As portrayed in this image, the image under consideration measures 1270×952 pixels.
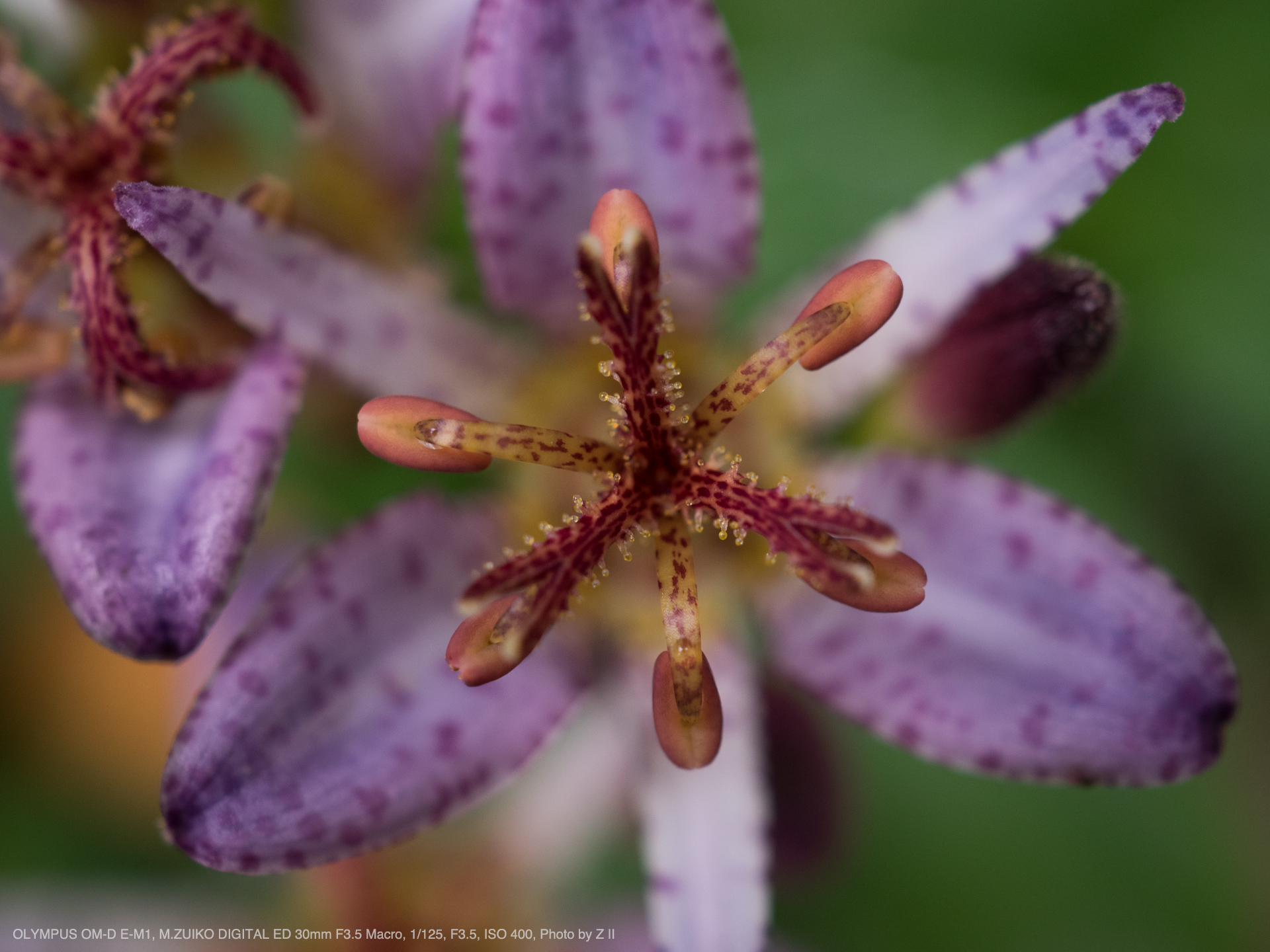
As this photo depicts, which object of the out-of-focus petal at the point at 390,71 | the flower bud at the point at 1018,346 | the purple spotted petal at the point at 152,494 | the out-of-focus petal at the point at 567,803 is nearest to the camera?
the purple spotted petal at the point at 152,494

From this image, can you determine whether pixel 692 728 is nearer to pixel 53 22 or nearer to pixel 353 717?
pixel 353 717

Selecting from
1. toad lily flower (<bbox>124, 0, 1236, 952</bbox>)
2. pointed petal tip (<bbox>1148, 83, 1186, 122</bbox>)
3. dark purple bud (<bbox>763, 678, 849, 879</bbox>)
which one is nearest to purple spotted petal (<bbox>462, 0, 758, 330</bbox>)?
toad lily flower (<bbox>124, 0, 1236, 952</bbox>)

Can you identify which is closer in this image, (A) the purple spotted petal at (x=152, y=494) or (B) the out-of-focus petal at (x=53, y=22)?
(A) the purple spotted petal at (x=152, y=494)

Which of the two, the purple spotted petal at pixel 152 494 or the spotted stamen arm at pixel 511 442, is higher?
the spotted stamen arm at pixel 511 442

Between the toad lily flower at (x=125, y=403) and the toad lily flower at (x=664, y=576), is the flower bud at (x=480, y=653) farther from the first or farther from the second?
the toad lily flower at (x=125, y=403)

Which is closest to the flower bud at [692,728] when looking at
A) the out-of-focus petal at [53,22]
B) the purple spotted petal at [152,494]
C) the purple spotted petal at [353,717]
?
the purple spotted petal at [353,717]

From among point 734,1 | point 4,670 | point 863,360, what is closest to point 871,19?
point 734,1

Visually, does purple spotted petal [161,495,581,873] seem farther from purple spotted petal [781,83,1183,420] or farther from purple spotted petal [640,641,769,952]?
purple spotted petal [781,83,1183,420]
